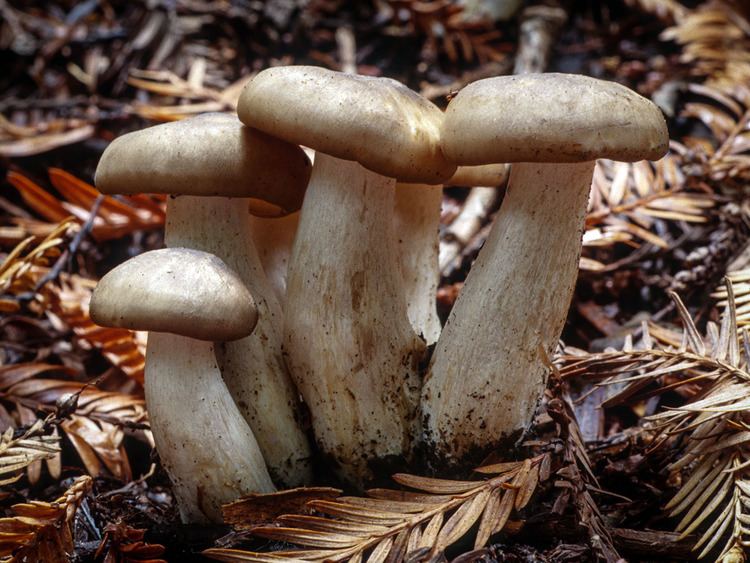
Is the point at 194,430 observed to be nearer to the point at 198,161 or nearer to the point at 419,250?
the point at 198,161

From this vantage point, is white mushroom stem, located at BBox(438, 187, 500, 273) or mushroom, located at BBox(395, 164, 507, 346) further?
white mushroom stem, located at BBox(438, 187, 500, 273)

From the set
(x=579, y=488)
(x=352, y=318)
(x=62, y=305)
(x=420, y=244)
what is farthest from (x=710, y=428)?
(x=62, y=305)

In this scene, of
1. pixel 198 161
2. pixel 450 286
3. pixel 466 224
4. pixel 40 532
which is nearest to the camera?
pixel 40 532

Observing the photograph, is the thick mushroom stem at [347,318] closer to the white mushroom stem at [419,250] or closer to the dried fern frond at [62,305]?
the white mushroom stem at [419,250]

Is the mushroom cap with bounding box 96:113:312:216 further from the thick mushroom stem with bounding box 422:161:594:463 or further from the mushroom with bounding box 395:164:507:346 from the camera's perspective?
the thick mushroom stem with bounding box 422:161:594:463

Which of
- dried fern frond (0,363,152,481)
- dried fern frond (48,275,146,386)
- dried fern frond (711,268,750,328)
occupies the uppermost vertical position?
dried fern frond (711,268,750,328)

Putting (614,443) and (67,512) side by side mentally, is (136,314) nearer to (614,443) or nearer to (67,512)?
(67,512)

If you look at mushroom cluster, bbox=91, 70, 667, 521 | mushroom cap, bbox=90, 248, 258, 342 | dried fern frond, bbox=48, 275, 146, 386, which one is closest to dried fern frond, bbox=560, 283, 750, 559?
mushroom cluster, bbox=91, 70, 667, 521

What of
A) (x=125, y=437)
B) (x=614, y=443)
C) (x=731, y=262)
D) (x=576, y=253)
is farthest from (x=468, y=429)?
(x=731, y=262)
